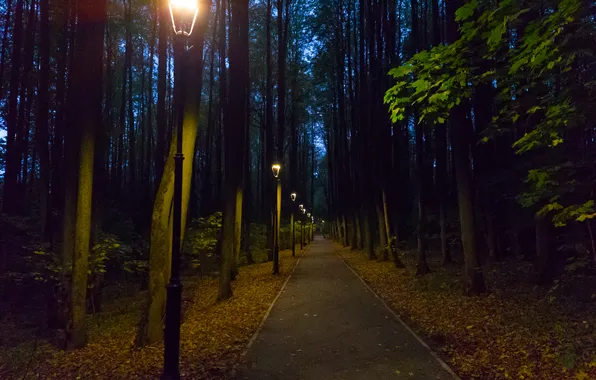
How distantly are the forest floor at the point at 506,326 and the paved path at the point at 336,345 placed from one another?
0.49m

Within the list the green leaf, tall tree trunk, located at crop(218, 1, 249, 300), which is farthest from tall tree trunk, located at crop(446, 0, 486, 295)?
tall tree trunk, located at crop(218, 1, 249, 300)

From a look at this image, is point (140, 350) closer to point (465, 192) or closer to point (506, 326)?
point (506, 326)

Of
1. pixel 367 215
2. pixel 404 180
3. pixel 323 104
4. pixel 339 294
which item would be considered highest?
pixel 323 104

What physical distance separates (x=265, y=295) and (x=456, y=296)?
5604mm

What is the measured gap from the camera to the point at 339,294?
41.5ft

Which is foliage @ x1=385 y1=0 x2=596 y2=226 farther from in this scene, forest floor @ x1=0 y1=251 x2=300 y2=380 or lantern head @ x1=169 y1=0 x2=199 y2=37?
forest floor @ x1=0 y1=251 x2=300 y2=380

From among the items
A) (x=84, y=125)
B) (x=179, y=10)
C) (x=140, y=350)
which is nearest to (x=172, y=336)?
(x=140, y=350)

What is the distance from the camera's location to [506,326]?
7383mm

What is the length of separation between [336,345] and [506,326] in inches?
126

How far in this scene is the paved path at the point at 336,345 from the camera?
18.2 feet

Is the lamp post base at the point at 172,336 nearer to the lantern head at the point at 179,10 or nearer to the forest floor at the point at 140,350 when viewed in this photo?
the forest floor at the point at 140,350

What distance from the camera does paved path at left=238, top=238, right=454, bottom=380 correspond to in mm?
5539

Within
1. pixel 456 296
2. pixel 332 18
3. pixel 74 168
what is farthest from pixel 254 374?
pixel 332 18

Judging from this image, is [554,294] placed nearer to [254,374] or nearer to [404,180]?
[254,374]
